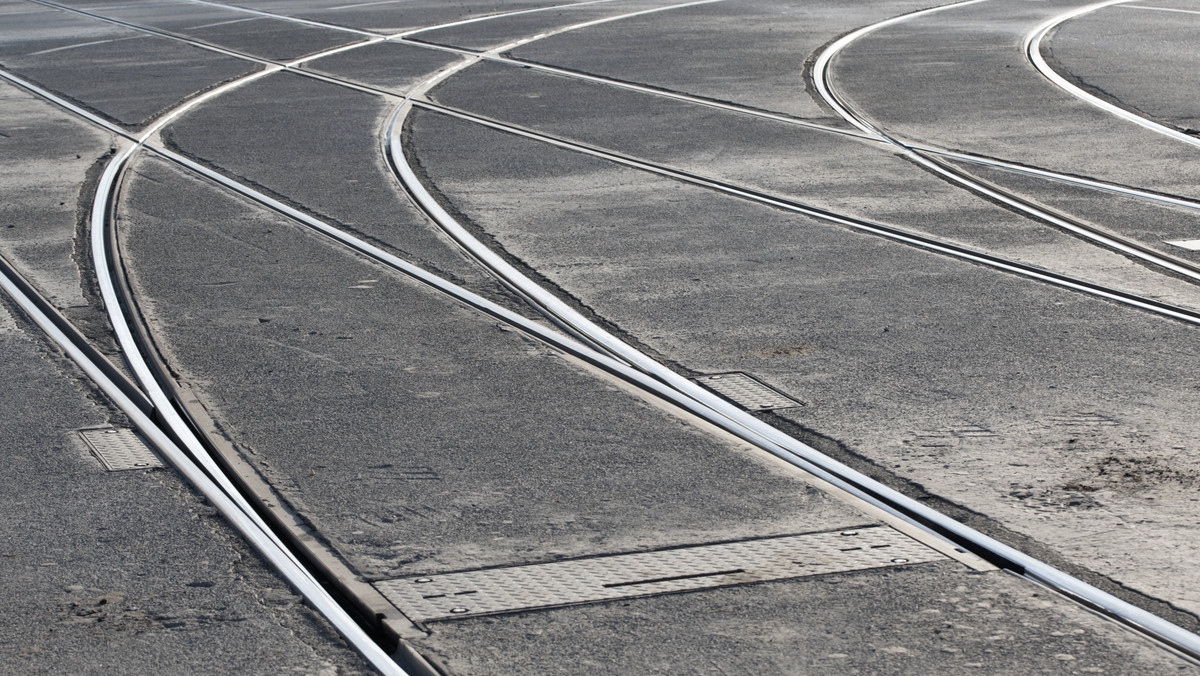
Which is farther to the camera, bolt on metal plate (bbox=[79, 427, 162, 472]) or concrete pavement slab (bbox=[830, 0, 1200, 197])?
A: concrete pavement slab (bbox=[830, 0, 1200, 197])

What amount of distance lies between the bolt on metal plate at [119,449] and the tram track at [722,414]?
2.93ft

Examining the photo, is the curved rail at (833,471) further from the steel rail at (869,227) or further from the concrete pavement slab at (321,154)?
the steel rail at (869,227)

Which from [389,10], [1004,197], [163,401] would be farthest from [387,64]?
[163,401]

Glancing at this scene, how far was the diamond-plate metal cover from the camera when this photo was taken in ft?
15.0

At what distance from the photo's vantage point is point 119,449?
5910mm

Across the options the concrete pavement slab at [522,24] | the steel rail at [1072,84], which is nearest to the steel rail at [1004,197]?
the steel rail at [1072,84]

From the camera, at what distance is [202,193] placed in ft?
36.2

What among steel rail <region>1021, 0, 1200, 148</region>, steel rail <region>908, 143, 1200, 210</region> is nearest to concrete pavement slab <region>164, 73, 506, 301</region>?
steel rail <region>908, 143, 1200, 210</region>

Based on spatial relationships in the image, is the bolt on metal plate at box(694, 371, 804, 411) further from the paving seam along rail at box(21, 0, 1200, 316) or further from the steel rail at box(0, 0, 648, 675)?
the steel rail at box(0, 0, 648, 675)

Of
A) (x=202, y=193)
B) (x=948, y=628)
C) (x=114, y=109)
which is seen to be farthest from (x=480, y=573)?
(x=114, y=109)

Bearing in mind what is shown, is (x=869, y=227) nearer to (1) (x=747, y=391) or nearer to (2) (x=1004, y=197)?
(2) (x=1004, y=197)

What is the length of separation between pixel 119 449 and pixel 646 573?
256cm

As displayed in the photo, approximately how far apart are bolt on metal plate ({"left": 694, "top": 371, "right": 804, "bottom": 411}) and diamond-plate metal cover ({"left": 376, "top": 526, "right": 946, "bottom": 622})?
138 cm

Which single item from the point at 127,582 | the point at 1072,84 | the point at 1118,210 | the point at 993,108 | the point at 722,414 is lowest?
the point at 127,582
